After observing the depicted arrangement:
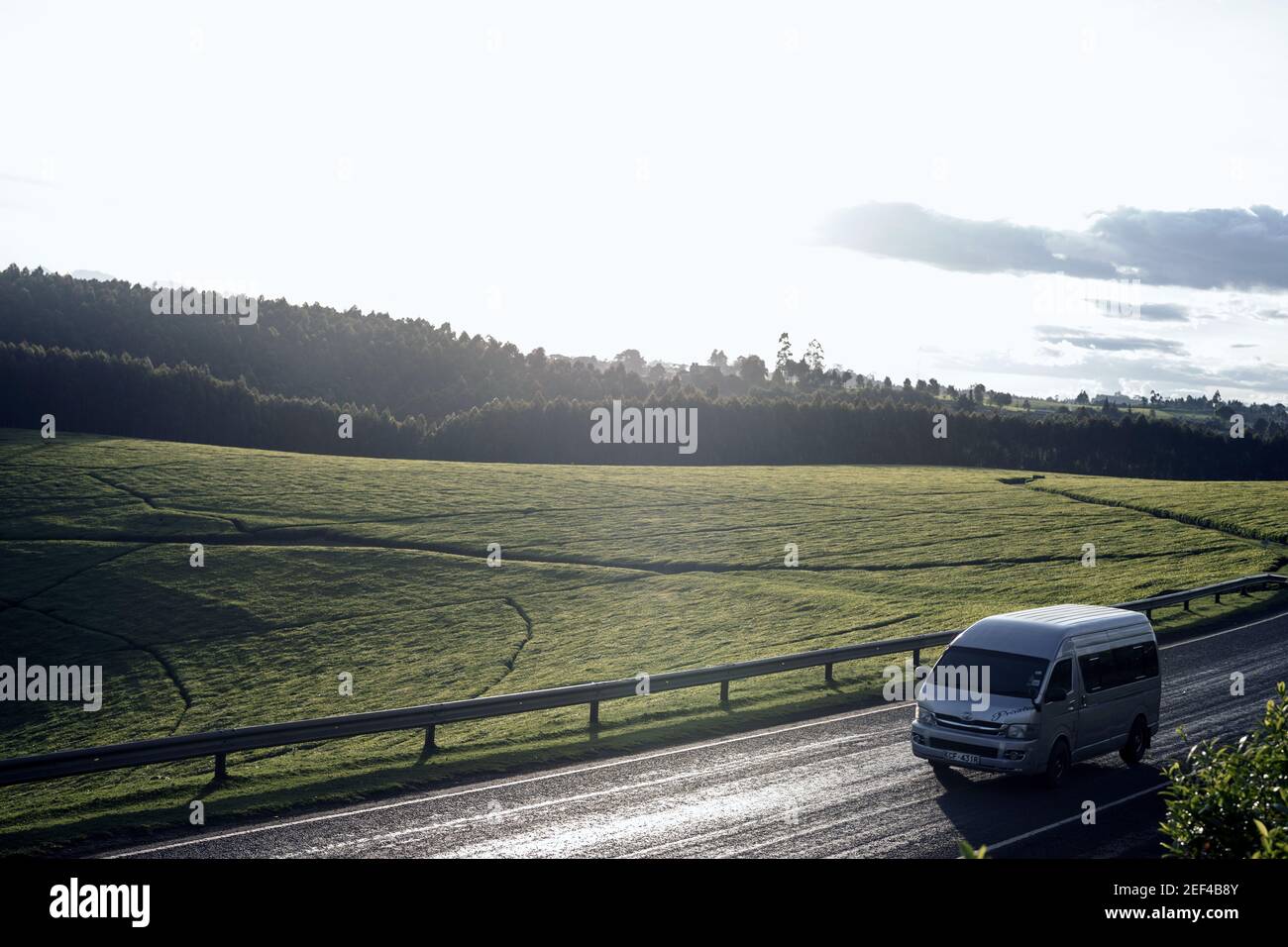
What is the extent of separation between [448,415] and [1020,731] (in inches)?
4080

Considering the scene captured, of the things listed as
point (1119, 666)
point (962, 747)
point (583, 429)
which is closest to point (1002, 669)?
point (962, 747)

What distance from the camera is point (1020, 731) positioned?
16.4 metres

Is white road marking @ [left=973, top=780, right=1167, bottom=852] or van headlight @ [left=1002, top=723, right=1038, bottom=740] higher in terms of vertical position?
van headlight @ [left=1002, top=723, right=1038, bottom=740]

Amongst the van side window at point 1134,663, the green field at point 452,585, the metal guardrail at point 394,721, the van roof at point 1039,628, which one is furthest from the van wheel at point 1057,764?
the metal guardrail at point 394,721

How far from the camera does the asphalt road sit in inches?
530

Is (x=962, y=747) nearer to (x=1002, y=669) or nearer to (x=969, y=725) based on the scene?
(x=969, y=725)

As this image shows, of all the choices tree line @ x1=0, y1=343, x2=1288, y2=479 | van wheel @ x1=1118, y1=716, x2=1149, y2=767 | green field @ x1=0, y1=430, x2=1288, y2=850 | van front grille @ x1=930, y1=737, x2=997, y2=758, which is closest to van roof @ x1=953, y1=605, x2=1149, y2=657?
van wheel @ x1=1118, y1=716, x2=1149, y2=767

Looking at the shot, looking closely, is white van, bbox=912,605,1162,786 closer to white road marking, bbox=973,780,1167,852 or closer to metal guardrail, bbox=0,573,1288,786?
white road marking, bbox=973,780,1167,852

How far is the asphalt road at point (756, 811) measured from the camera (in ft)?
44.2

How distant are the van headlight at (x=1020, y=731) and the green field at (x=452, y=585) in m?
6.78

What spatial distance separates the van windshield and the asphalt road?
1588 millimetres
